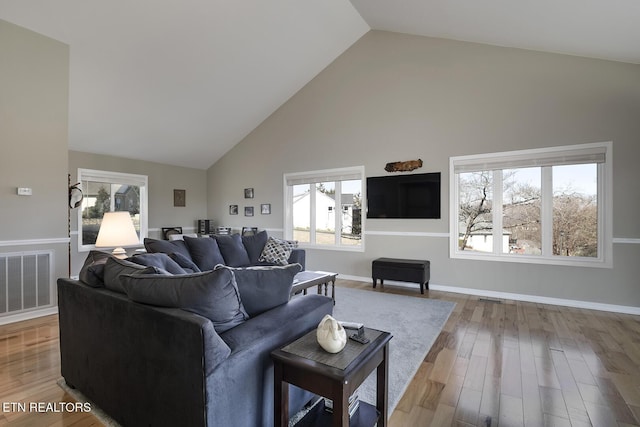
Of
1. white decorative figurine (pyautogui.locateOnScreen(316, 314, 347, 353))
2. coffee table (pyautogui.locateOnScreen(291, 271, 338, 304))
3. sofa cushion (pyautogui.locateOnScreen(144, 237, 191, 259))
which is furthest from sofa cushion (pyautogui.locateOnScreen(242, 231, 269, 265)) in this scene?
white decorative figurine (pyautogui.locateOnScreen(316, 314, 347, 353))

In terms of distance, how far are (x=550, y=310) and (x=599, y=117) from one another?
8.13 feet

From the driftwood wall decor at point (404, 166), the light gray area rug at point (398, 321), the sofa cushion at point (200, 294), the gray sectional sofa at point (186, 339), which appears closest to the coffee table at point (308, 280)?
the light gray area rug at point (398, 321)

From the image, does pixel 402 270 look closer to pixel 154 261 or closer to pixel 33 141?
pixel 154 261

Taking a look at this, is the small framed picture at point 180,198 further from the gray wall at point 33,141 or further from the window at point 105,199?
the gray wall at point 33,141

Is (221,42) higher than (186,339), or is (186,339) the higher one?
(221,42)

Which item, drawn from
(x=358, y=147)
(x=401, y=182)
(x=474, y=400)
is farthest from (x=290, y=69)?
(x=474, y=400)

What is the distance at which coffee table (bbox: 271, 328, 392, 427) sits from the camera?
1.18 m

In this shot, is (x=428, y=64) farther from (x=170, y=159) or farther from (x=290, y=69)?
(x=170, y=159)

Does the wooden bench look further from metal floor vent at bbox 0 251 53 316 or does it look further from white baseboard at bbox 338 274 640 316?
metal floor vent at bbox 0 251 53 316

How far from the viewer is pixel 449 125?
472 centimetres

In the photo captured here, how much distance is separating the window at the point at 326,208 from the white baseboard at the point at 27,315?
3900mm

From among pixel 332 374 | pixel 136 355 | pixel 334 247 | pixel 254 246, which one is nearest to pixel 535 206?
pixel 334 247

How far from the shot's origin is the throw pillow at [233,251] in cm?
459

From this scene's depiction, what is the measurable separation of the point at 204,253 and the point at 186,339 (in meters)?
3.17
